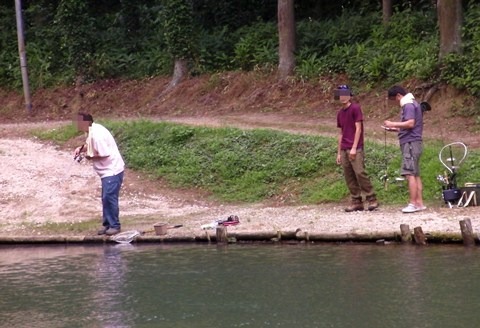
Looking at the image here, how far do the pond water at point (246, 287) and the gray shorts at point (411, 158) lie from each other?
1966 millimetres

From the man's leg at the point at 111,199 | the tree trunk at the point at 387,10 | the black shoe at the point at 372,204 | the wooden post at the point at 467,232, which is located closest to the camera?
the wooden post at the point at 467,232

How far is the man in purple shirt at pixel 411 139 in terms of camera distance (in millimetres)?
14227

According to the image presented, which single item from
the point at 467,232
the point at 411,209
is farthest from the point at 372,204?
the point at 467,232

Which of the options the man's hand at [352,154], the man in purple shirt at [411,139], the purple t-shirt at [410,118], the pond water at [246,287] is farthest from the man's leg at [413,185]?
the pond water at [246,287]

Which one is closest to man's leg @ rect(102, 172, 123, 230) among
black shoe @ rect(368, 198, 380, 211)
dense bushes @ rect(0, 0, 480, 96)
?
black shoe @ rect(368, 198, 380, 211)

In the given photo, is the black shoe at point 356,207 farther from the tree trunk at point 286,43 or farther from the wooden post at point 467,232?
the tree trunk at point 286,43

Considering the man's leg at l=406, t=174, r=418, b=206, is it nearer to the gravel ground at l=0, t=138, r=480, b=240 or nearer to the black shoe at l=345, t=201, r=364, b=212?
the gravel ground at l=0, t=138, r=480, b=240

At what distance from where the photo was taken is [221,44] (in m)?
30.5

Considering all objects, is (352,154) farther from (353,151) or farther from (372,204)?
(372,204)

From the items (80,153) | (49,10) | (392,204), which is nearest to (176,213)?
(80,153)

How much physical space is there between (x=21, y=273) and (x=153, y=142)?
9355 mm

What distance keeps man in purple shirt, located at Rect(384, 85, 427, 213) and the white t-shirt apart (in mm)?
4208

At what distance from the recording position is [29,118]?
98.7 feet

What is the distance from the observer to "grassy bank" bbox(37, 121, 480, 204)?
54.1ft
